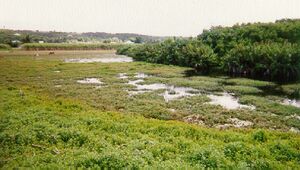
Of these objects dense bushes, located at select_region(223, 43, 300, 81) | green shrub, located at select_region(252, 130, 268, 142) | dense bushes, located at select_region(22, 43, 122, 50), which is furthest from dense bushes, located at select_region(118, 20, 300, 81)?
dense bushes, located at select_region(22, 43, 122, 50)

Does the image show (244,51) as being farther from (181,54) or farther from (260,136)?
(260,136)

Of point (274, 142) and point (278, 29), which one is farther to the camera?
point (278, 29)

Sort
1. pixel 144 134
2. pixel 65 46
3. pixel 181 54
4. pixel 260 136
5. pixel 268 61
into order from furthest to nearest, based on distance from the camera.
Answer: pixel 65 46, pixel 181 54, pixel 268 61, pixel 144 134, pixel 260 136

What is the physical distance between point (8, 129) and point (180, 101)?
1160cm

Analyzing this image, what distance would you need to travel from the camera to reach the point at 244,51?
127 ft

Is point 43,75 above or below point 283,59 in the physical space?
below

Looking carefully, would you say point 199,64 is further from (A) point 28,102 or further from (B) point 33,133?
(B) point 33,133

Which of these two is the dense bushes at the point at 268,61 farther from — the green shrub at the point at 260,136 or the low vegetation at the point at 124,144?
the green shrub at the point at 260,136

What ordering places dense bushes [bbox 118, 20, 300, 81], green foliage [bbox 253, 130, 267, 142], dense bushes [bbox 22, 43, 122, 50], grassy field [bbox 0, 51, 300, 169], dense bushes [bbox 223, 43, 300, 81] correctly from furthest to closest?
dense bushes [bbox 22, 43, 122, 50]
dense bushes [bbox 118, 20, 300, 81]
dense bushes [bbox 223, 43, 300, 81]
green foliage [bbox 253, 130, 267, 142]
grassy field [bbox 0, 51, 300, 169]

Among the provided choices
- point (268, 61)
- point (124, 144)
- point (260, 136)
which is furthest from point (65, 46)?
point (260, 136)

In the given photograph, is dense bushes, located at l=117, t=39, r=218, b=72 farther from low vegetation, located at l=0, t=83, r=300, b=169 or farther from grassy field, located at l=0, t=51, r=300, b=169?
low vegetation, located at l=0, t=83, r=300, b=169

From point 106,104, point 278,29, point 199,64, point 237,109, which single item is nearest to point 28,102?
point 106,104

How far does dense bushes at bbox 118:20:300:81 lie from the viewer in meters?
35.1

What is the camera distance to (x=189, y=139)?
41.4 feet
